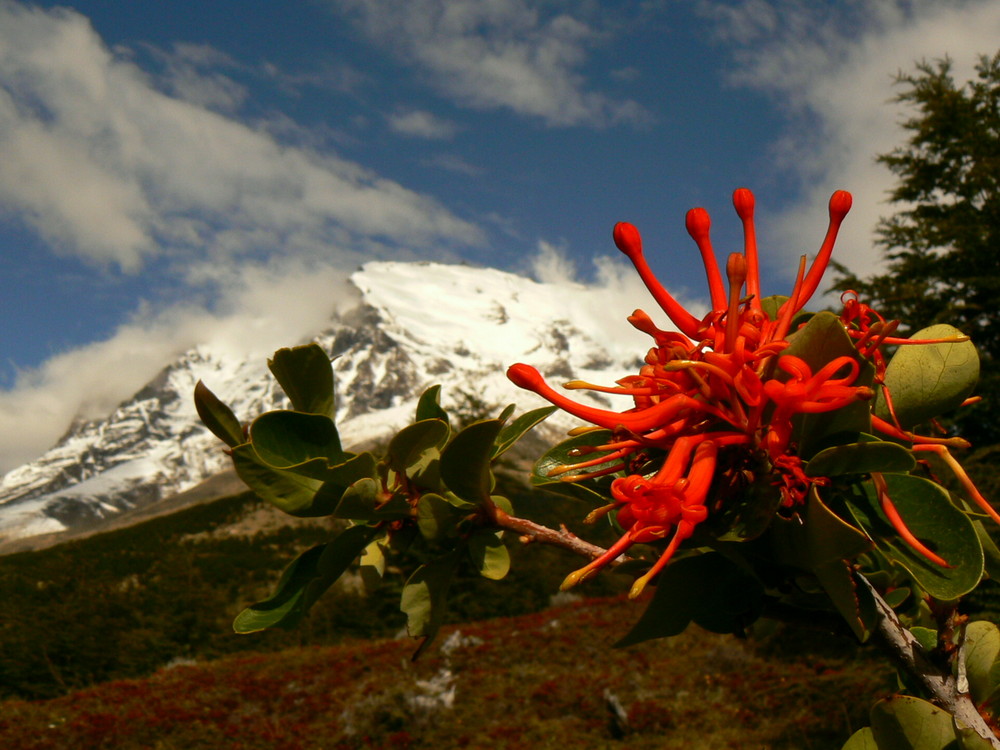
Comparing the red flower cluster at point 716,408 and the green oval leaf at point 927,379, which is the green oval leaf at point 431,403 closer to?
the red flower cluster at point 716,408

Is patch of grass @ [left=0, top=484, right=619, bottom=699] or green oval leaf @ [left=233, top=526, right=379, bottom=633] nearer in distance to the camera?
green oval leaf @ [left=233, top=526, right=379, bottom=633]

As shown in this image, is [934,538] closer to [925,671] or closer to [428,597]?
[925,671]

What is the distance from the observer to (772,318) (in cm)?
87

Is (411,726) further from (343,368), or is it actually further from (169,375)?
(169,375)

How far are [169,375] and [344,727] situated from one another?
7290 inches

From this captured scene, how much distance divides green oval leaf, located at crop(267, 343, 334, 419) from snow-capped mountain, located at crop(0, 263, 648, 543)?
128431 millimetres

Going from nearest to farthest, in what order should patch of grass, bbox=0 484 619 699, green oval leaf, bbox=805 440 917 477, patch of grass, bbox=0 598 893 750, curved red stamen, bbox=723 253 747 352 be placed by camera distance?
1. green oval leaf, bbox=805 440 917 477
2. curved red stamen, bbox=723 253 747 352
3. patch of grass, bbox=0 598 893 750
4. patch of grass, bbox=0 484 619 699

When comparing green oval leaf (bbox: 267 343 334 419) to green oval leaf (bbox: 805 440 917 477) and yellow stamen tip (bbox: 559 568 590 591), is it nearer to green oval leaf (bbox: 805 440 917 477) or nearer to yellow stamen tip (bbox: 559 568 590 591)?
yellow stamen tip (bbox: 559 568 590 591)

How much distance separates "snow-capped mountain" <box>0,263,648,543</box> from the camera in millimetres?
143250

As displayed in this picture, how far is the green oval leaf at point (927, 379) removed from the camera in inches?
29.9

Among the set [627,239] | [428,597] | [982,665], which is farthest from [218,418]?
[982,665]

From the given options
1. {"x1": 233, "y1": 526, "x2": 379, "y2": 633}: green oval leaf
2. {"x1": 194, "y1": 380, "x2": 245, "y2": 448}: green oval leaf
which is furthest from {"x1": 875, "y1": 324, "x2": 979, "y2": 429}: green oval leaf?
{"x1": 194, "y1": 380, "x2": 245, "y2": 448}: green oval leaf

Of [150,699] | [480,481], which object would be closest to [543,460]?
[480,481]

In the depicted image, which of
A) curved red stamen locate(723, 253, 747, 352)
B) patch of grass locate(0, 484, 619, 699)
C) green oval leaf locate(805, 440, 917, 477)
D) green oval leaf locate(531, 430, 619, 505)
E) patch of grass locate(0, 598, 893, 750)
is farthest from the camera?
patch of grass locate(0, 484, 619, 699)
